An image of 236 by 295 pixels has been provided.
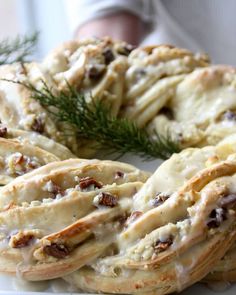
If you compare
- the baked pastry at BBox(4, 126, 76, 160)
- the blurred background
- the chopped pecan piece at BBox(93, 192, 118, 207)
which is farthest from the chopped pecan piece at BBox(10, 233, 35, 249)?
the blurred background

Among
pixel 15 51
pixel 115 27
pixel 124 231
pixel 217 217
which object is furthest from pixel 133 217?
pixel 115 27

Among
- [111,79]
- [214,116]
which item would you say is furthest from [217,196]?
[111,79]

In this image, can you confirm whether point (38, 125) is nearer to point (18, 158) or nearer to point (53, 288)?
point (18, 158)

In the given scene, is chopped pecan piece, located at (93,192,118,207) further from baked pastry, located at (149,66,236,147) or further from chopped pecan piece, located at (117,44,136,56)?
chopped pecan piece, located at (117,44,136,56)

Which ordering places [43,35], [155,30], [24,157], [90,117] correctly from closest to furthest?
1. [24,157]
2. [90,117]
3. [155,30]
4. [43,35]

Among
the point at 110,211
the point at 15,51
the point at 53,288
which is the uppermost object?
the point at 15,51

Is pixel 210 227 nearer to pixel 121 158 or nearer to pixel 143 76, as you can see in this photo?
pixel 121 158

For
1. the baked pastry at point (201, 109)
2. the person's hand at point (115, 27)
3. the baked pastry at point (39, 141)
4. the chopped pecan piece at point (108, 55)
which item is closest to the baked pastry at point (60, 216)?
the baked pastry at point (39, 141)
